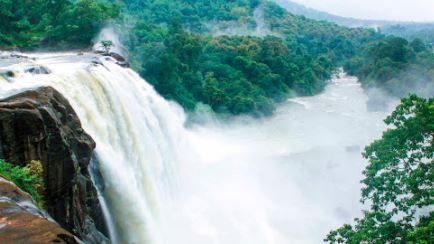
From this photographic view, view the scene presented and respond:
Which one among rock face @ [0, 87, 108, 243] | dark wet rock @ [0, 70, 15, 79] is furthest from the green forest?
dark wet rock @ [0, 70, 15, 79]

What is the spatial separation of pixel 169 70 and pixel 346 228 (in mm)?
23069

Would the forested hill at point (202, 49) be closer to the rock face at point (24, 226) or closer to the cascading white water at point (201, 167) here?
the cascading white water at point (201, 167)

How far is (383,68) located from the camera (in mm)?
50500

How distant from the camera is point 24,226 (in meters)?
5.72

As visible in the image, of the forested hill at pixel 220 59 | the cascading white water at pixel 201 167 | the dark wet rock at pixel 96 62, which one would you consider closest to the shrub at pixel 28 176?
the cascading white water at pixel 201 167

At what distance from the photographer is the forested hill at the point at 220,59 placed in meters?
33.6

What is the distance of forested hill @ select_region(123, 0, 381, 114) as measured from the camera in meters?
33.6

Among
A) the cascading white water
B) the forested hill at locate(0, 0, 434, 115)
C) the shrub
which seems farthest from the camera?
the forested hill at locate(0, 0, 434, 115)

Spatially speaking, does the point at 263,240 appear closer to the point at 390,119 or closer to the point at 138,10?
the point at 390,119

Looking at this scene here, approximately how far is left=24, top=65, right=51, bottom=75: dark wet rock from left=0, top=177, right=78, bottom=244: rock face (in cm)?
865

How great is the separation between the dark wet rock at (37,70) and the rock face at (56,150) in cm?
428

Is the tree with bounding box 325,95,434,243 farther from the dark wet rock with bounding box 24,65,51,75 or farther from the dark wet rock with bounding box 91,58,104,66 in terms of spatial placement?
the dark wet rock with bounding box 91,58,104,66

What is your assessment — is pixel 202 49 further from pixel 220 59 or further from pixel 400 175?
pixel 400 175

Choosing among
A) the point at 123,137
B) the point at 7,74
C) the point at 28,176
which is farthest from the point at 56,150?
the point at 123,137
